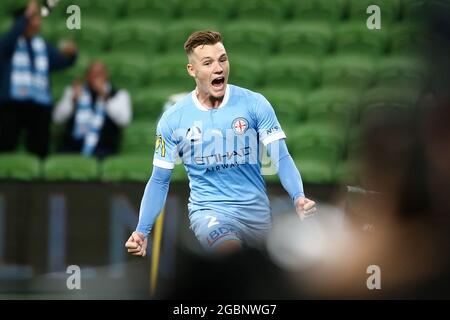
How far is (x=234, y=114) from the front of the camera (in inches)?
230

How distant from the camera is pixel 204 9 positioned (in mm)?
8883

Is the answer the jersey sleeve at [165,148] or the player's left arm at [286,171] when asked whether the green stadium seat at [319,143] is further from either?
the jersey sleeve at [165,148]

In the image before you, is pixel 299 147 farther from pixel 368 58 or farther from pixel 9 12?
pixel 9 12

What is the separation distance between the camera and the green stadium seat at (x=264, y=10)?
8.91 m

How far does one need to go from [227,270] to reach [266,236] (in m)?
0.91

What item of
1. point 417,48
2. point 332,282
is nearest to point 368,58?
point 417,48

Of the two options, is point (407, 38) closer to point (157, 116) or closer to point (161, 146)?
A: point (157, 116)

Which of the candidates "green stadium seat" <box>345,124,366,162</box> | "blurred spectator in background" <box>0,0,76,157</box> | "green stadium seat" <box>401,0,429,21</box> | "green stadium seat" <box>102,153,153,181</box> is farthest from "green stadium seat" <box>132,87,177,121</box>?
"green stadium seat" <box>401,0,429,21</box>

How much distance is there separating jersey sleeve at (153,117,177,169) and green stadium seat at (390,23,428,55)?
2612 millimetres

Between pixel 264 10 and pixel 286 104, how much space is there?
1.11m

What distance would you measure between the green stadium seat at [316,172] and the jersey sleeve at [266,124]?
1.87 m

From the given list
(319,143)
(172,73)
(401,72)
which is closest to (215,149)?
(319,143)

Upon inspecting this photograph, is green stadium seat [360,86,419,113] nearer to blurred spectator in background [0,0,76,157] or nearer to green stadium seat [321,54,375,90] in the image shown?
green stadium seat [321,54,375,90]

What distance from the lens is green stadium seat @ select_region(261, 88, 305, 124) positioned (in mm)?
8109
